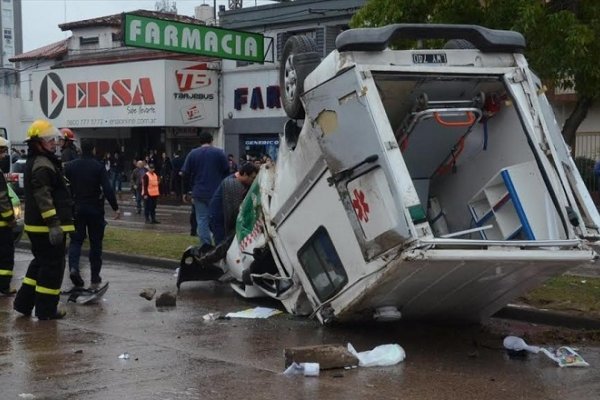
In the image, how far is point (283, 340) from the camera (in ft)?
26.2

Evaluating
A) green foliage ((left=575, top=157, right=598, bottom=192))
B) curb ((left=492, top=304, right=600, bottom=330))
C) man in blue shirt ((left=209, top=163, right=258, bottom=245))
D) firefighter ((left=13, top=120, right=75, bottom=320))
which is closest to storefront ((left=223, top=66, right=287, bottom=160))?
green foliage ((left=575, top=157, right=598, bottom=192))

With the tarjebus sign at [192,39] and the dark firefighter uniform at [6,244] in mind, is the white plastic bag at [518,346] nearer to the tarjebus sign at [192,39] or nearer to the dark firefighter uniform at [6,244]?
the dark firefighter uniform at [6,244]

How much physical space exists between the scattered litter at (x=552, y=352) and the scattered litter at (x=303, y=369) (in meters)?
1.68

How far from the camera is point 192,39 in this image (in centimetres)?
2975

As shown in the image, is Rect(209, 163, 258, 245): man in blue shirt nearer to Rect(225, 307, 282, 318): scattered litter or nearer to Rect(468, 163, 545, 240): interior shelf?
Rect(225, 307, 282, 318): scattered litter

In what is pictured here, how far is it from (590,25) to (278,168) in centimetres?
454

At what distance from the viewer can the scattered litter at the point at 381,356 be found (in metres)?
6.99

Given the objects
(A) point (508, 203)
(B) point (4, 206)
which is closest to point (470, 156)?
(A) point (508, 203)

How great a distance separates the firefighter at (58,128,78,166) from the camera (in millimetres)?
11234

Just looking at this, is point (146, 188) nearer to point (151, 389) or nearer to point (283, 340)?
point (283, 340)

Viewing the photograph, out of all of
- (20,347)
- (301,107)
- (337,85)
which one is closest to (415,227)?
(337,85)

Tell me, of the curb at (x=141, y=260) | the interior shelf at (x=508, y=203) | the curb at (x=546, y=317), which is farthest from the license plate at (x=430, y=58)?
the curb at (x=141, y=260)

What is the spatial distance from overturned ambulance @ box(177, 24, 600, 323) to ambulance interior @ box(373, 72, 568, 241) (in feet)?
0.04

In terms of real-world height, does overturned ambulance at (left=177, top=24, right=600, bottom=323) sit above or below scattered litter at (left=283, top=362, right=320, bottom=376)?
above
